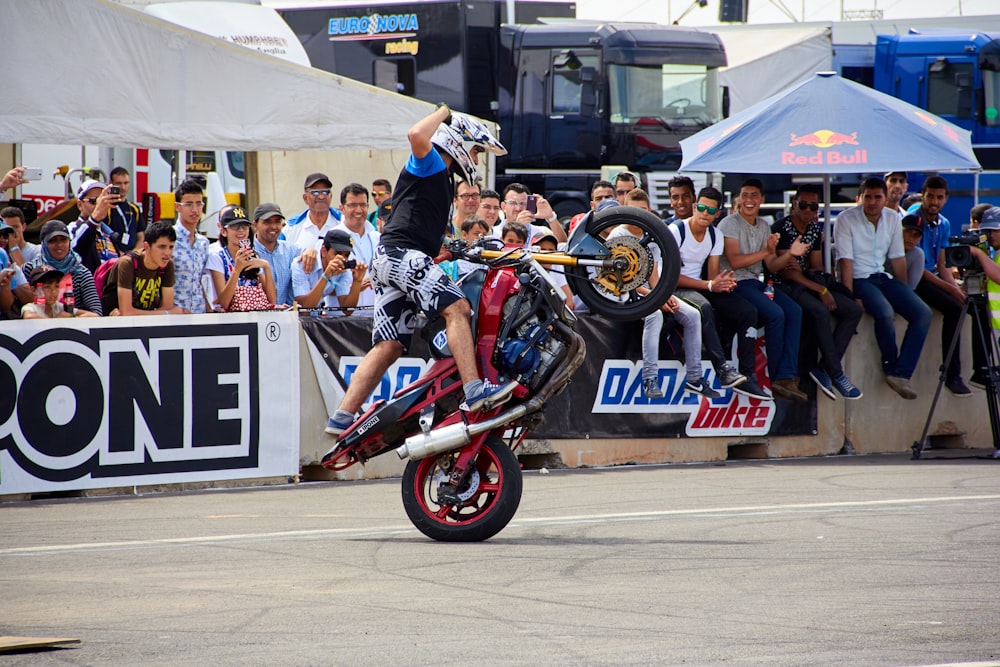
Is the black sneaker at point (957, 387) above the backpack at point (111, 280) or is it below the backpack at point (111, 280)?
below

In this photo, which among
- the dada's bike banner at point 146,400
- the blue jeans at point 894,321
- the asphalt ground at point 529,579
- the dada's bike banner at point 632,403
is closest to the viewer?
the asphalt ground at point 529,579

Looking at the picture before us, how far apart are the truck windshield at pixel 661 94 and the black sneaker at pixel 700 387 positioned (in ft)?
35.5

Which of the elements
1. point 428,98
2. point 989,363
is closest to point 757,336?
point 989,363

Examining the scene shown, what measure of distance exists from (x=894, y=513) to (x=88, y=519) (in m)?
5.13

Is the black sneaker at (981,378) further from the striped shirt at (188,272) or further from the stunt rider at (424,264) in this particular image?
the striped shirt at (188,272)

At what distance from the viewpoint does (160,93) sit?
1183 centimetres

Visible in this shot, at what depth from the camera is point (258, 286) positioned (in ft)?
34.2

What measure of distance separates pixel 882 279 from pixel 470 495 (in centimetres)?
639

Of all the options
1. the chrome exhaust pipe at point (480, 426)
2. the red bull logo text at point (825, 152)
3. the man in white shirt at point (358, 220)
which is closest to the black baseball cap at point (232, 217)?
the man in white shirt at point (358, 220)

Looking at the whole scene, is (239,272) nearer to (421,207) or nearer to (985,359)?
(421,207)

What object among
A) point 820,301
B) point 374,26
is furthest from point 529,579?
point 374,26

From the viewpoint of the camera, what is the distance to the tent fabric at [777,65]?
74.6 ft

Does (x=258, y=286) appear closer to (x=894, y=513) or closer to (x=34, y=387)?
(x=34, y=387)

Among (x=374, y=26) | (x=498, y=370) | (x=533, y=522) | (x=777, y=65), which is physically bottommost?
(x=533, y=522)
